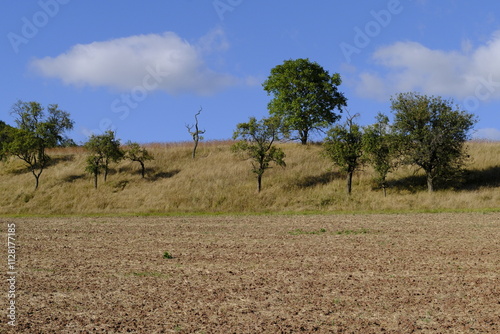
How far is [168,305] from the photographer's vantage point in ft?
44.6

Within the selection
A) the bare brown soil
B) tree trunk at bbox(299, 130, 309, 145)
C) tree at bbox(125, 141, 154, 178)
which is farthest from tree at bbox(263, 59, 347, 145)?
the bare brown soil

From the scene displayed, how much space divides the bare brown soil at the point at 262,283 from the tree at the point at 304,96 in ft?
168

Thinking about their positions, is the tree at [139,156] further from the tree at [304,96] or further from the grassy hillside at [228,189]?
the tree at [304,96]

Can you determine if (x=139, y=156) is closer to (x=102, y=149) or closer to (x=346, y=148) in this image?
(x=102, y=149)

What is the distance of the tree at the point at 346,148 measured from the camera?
190ft

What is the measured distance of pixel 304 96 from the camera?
7994cm

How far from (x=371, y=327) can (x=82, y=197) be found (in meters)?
53.1

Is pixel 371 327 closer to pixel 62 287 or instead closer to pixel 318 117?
pixel 62 287

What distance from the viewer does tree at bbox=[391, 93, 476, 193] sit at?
57531 mm

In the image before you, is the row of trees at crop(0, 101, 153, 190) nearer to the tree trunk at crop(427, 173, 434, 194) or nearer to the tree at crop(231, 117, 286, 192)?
the tree at crop(231, 117, 286, 192)

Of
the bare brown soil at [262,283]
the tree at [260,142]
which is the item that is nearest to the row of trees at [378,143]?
the tree at [260,142]

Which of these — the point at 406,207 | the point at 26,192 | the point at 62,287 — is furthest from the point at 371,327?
the point at 26,192

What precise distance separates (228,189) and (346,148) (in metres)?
14.4

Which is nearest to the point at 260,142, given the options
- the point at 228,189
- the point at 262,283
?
the point at 228,189
